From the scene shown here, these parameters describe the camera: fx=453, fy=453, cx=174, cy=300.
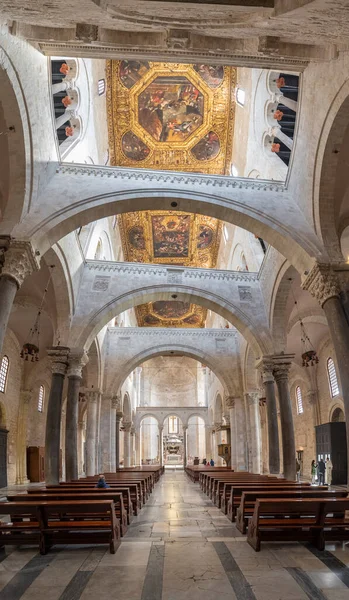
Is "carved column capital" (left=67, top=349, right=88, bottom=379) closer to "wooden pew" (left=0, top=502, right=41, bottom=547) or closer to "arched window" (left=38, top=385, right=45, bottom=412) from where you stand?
"wooden pew" (left=0, top=502, right=41, bottom=547)

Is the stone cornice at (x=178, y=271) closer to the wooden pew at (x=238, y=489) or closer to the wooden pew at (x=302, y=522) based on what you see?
the wooden pew at (x=238, y=489)

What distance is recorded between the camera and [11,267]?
10133 millimetres

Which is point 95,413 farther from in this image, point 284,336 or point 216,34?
point 216,34

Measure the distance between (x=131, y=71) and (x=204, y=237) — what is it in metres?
12.3

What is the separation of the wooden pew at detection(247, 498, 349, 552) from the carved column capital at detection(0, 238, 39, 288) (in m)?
7.01

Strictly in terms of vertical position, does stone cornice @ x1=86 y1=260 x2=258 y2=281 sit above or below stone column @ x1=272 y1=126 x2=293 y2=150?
below

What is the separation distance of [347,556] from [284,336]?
477 inches

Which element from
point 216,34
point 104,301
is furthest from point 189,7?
point 104,301

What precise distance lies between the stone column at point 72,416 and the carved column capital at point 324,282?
29.8 feet

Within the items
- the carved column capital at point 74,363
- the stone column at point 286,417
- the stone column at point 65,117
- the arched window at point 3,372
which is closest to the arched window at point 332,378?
the stone column at point 286,417

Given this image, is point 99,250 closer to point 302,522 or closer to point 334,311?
point 334,311

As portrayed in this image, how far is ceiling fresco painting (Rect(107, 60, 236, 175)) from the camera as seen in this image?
22219mm

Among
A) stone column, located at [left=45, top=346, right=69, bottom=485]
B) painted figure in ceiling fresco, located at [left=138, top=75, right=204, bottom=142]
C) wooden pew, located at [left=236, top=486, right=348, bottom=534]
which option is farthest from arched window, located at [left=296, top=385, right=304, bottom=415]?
wooden pew, located at [left=236, top=486, right=348, bottom=534]

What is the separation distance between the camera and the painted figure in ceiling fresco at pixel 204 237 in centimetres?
3057
